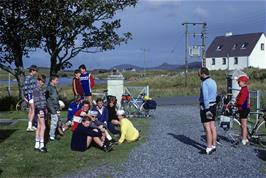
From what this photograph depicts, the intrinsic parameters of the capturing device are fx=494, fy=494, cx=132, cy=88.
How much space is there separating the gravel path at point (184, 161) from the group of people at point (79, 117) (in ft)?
2.55

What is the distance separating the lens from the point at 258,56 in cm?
8319

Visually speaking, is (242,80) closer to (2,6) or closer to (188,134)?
(188,134)

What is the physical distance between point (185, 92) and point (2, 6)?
2090cm

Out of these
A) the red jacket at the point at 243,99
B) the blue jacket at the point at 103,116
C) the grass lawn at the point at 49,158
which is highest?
the red jacket at the point at 243,99

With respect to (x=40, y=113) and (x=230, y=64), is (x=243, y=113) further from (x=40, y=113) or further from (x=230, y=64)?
(x=230, y=64)

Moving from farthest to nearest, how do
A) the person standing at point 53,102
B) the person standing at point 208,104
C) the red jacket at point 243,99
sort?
1. the person standing at point 53,102
2. the red jacket at point 243,99
3. the person standing at point 208,104

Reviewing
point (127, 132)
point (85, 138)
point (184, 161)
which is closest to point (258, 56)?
point (127, 132)

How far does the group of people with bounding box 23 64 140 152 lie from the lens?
1114 cm

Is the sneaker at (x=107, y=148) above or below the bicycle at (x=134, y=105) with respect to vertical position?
below

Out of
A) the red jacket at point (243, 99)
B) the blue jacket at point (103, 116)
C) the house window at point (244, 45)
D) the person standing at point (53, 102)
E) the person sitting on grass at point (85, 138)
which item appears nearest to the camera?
the person sitting on grass at point (85, 138)

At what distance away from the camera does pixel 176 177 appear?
27.2 ft

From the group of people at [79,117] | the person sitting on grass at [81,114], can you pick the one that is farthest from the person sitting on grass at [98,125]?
the person sitting on grass at [81,114]

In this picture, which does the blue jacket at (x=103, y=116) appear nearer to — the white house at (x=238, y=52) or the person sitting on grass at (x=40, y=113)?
the person sitting on grass at (x=40, y=113)

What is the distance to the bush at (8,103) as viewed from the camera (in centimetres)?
2445
